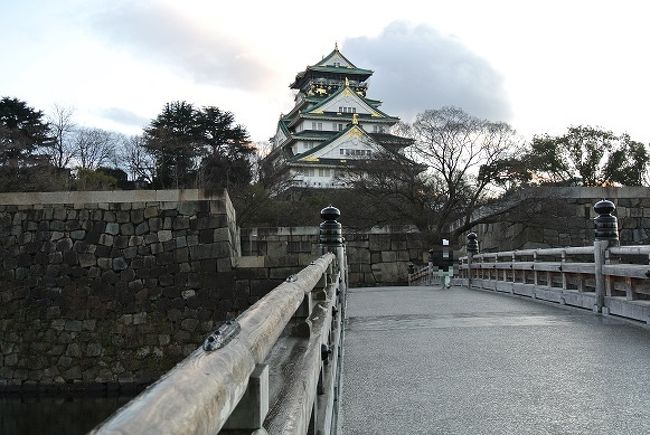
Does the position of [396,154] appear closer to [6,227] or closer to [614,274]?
[6,227]

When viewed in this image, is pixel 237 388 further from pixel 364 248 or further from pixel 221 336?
pixel 364 248

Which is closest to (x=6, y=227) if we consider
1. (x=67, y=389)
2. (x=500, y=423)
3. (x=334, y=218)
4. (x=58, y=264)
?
(x=58, y=264)

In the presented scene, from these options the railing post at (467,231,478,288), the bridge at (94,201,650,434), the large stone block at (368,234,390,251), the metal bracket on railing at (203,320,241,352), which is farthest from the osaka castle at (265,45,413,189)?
the metal bracket on railing at (203,320,241,352)

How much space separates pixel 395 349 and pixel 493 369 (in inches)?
56.2

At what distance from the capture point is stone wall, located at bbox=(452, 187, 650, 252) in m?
25.5

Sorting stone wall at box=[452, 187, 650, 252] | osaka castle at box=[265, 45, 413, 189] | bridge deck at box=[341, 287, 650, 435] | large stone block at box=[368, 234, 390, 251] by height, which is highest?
osaka castle at box=[265, 45, 413, 189]

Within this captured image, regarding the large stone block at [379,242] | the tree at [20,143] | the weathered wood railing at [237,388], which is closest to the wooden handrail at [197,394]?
the weathered wood railing at [237,388]

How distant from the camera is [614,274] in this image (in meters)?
7.78

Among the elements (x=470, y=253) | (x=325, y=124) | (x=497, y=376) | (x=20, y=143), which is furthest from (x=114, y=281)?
(x=325, y=124)

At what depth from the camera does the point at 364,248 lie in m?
24.2

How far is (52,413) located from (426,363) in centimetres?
1017

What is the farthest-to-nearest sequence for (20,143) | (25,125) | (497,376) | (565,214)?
(25,125) < (20,143) < (565,214) < (497,376)

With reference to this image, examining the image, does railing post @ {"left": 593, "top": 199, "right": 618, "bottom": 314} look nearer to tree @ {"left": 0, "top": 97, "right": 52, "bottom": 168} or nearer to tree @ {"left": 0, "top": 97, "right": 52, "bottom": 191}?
→ tree @ {"left": 0, "top": 97, "right": 52, "bottom": 191}

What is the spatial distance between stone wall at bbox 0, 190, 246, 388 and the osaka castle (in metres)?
19.9
